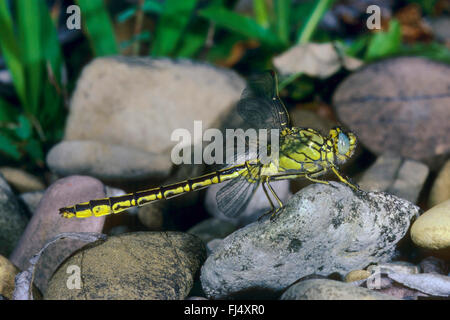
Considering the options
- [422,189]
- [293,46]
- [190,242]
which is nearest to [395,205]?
[422,189]

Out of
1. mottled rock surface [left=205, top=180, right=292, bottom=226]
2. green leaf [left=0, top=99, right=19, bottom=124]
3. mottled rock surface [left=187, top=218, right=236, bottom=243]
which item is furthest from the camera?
green leaf [left=0, top=99, right=19, bottom=124]

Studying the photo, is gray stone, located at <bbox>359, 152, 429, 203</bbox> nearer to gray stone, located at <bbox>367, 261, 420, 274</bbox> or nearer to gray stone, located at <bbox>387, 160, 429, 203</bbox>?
gray stone, located at <bbox>387, 160, 429, 203</bbox>

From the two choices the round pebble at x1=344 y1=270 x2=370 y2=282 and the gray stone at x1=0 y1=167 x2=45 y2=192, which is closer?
the round pebble at x1=344 y1=270 x2=370 y2=282

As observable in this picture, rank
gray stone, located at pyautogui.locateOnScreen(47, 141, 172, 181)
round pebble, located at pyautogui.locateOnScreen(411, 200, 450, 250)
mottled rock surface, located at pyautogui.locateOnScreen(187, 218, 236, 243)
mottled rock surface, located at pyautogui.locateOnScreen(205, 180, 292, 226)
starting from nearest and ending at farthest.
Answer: round pebble, located at pyautogui.locateOnScreen(411, 200, 450, 250) < mottled rock surface, located at pyautogui.locateOnScreen(187, 218, 236, 243) < mottled rock surface, located at pyautogui.locateOnScreen(205, 180, 292, 226) < gray stone, located at pyautogui.locateOnScreen(47, 141, 172, 181)

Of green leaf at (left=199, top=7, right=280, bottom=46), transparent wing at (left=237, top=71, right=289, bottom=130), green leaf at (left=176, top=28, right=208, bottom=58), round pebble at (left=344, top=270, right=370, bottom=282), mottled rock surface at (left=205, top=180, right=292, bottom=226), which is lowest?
round pebble at (left=344, top=270, right=370, bottom=282)

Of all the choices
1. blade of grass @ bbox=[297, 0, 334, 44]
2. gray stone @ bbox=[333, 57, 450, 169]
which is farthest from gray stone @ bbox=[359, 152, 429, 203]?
blade of grass @ bbox=[297, 0, 334, 44]

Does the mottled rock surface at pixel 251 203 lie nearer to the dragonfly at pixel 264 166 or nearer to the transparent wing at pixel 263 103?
the dragonfly at pixel 264 166

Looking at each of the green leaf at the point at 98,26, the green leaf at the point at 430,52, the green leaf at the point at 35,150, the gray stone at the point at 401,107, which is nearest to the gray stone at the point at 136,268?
the green leaf at the point at 35,150

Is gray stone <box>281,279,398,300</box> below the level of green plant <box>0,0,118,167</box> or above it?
below
